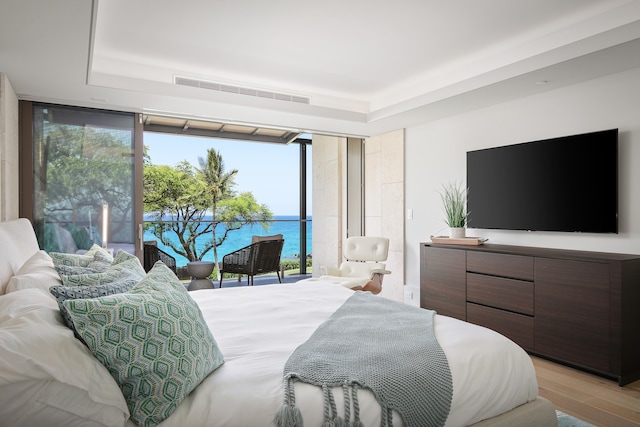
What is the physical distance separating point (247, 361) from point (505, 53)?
3.43 meters

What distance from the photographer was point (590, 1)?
2820mm

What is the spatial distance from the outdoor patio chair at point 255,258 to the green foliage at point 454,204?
267 cm

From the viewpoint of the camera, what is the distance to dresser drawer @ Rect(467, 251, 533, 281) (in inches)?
133

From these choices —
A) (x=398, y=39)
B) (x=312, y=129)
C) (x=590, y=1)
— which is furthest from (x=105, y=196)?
(x=590, y=1)

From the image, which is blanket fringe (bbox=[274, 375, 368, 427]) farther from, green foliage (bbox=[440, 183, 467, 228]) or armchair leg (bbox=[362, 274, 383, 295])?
green foliage (bbox=[440, 183, 467, 228])

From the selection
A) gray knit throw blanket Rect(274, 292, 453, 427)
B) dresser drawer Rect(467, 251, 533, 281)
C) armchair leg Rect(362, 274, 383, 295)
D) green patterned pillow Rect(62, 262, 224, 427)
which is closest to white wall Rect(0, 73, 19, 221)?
green patterned pillow Rect(62, 262, 224, 427)

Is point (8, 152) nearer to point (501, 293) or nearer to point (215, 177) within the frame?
point (215, 177)

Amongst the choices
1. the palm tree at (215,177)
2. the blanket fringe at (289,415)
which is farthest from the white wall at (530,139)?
the palm tree at (215,177)

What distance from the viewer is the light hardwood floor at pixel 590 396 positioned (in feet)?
7.72

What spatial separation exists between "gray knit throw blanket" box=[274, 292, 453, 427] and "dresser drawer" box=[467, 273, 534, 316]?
184 cm

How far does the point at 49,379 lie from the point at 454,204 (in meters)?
3.91

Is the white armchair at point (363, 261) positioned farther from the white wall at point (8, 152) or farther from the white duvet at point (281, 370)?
the white wall at point (8, 152)

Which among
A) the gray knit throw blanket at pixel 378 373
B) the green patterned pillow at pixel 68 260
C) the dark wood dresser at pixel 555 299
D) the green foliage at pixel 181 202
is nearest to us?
the gray knit throw blanket at pixel 378 373

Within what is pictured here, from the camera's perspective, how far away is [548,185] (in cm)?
364
